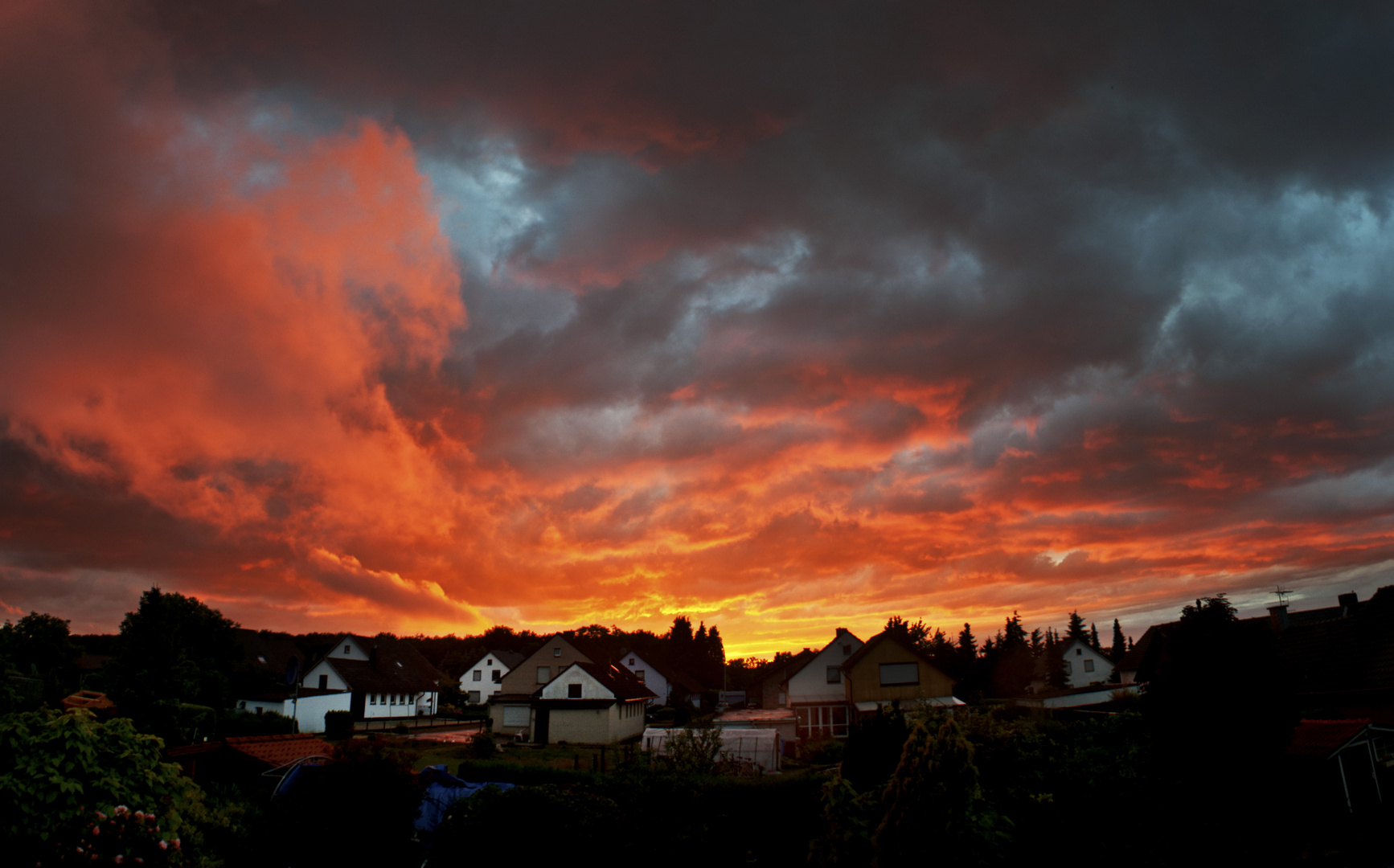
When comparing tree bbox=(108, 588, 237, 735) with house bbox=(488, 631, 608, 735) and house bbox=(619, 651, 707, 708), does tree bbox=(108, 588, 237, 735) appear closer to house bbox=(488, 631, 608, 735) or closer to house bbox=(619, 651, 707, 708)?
house bbox=(488, 631, 608, 735)

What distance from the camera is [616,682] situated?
53312 mm

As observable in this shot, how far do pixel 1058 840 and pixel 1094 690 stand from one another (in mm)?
50342

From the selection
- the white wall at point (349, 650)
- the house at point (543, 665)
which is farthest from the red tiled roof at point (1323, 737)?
the white wall at point (349, 650)

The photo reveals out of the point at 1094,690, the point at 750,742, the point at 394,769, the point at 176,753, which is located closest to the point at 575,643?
the point at 750,742

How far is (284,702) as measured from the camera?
5816cm

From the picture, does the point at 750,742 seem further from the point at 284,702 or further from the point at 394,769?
the point at 284,702

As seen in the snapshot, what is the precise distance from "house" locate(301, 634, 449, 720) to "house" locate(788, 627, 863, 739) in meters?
36.2

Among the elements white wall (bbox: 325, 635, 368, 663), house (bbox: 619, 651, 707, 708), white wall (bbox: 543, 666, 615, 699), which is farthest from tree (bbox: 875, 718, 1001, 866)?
house (bbox: 619, 651, 707, 708)

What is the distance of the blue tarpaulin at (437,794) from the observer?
18.0 meters

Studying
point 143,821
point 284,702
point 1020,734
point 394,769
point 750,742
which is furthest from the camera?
point 284,702

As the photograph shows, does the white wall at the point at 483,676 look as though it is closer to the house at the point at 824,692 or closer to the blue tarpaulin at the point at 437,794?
the house at the point at 824,692

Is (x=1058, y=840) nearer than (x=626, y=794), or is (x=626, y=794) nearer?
(x=626, y=794)

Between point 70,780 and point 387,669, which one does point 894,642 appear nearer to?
point 387,669

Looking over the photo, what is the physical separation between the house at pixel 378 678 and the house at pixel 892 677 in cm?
4056
